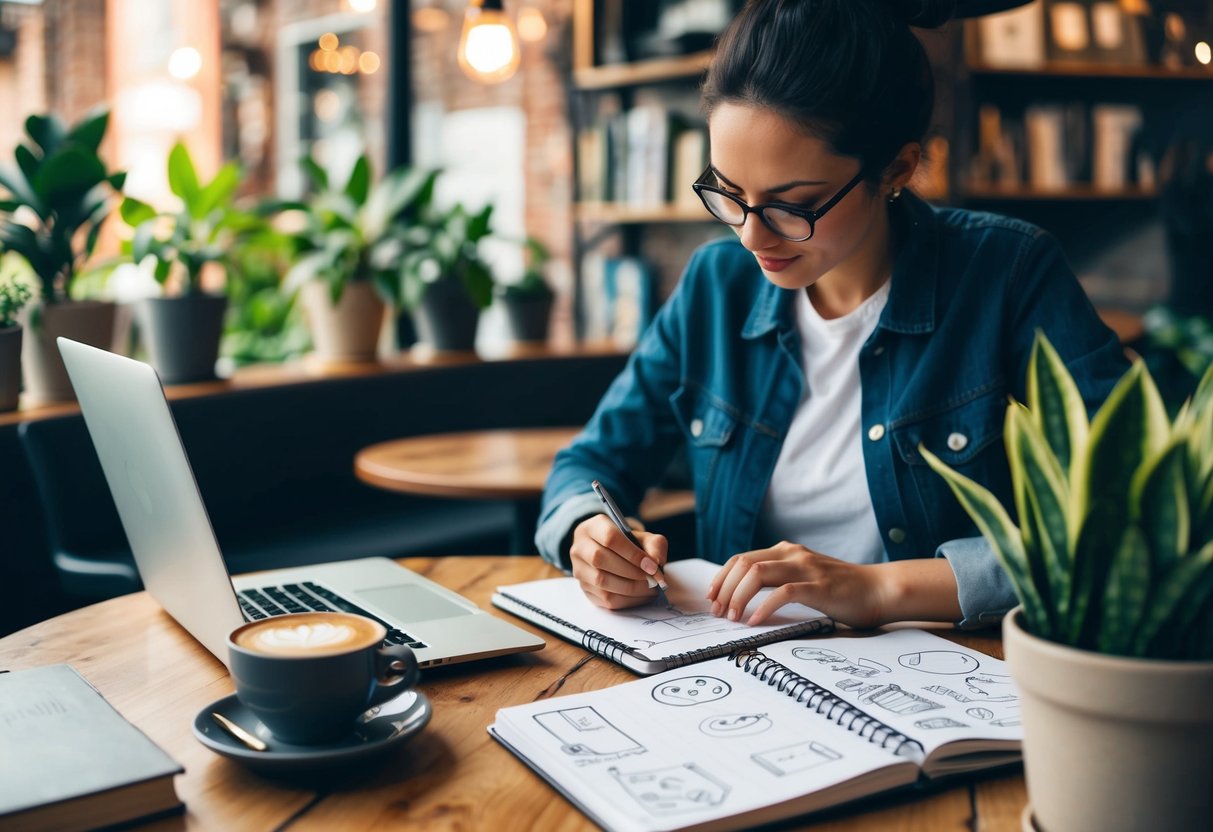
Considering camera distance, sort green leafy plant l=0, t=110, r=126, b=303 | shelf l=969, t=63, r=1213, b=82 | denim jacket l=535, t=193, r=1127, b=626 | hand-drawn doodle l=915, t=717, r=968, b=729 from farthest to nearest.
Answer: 1. shelf l=969, t=63, r=1213, b=82
2. green leafy plant l=0, t=110, r=126, b=303
3. denim jacket l=535, t=193, r=1127, b=626
4. hand-drawn doodle l=915, t=717, r=968, b=729

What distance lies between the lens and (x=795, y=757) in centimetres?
81

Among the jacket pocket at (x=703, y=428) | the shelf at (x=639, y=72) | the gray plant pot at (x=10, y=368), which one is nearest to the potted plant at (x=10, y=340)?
the gray plant pot at (x=10, y=368)

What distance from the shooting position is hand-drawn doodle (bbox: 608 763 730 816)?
2.42ft

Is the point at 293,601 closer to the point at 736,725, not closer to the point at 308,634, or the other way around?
the point at 308,634

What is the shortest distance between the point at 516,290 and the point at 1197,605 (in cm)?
308

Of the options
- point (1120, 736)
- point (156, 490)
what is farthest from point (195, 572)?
point (1120, 736)

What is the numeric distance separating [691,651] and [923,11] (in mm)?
837

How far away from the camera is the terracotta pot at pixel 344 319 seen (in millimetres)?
3145

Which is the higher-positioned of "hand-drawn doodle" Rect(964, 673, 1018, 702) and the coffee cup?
the coffee cup

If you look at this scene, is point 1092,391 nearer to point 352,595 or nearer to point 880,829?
point 880,829

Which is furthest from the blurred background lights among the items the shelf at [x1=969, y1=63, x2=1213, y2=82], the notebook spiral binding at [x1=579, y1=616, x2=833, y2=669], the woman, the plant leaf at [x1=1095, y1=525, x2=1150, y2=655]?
the plant leaf at [x1=1095, y1=525, x2=1150, y2=655]

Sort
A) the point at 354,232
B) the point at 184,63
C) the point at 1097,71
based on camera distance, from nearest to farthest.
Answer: the point at 354,232 → the point at 1097,71 → the point at 184,63

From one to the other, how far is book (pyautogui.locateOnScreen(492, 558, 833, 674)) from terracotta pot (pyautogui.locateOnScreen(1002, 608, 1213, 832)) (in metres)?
0.41

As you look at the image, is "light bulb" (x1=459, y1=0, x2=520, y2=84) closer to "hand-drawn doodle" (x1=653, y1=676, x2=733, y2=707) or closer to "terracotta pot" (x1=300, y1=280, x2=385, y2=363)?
"terracotta pot" (x1=300, y1=280, x2=385, y2=363)
